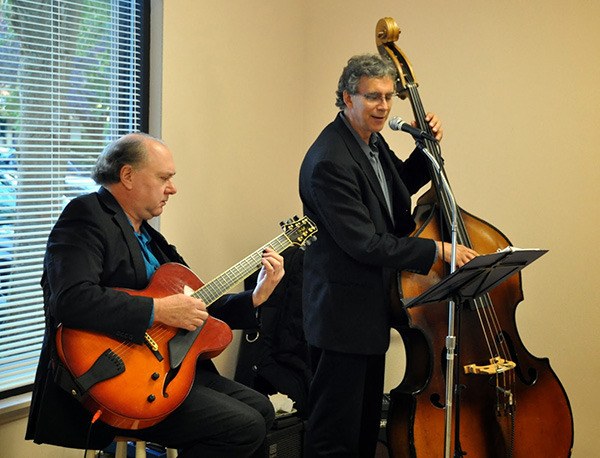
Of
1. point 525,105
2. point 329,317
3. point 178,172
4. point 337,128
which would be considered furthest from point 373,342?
point 525,105

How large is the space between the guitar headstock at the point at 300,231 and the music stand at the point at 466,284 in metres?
0.36

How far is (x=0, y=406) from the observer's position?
9.21ft

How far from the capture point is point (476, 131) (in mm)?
3840

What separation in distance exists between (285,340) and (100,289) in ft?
4.95

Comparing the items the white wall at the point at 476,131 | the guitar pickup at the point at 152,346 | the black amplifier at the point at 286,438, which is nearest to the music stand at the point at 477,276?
the guitar pickup at the point at 152,346

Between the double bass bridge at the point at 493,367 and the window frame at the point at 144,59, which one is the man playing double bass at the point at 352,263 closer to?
the double bass bridge at the point at 493,367

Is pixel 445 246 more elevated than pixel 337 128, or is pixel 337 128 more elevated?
Result: pixel 337 128

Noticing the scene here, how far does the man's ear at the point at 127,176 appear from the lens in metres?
2.51

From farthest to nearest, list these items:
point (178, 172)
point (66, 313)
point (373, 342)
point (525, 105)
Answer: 1. point (525, 105)
2. point (178, 172)
3. point (373, 342)
4. point (66, 313)

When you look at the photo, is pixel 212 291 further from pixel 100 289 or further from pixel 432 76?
pixel 432 76

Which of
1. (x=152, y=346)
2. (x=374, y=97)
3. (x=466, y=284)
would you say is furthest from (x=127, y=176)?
(x=466, y=284)

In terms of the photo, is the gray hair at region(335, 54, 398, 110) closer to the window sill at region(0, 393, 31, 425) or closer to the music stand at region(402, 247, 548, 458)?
the music stand at region(402, 247, 548, 458)

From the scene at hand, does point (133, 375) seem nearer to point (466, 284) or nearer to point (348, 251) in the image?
point (348, 251)

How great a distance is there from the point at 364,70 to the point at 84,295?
3.80ft
